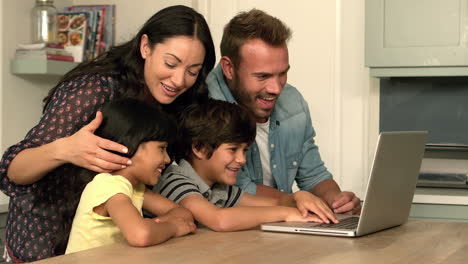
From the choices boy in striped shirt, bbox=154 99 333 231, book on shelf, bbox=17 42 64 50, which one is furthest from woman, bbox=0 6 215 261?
book on shelf, bbox=17 42 64 50

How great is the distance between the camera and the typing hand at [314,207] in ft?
6.71

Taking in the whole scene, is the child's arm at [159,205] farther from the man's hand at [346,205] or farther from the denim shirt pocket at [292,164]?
the denim shirt pocket at [292,164]

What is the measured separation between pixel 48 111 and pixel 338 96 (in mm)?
2136

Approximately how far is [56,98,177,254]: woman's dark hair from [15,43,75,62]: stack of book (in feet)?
6.11

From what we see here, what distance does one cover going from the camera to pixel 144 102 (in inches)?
82.4

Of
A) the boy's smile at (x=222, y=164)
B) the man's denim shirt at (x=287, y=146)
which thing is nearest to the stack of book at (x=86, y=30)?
the man's denim shirt at (x=287, y=146)

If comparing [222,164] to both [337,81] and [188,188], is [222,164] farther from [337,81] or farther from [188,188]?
[337,81]

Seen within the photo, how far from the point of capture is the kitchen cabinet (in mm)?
3553

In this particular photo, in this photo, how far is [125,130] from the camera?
2.01 m

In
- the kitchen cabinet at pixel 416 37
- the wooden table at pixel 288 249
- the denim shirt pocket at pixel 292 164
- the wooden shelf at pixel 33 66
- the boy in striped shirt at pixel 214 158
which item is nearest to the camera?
the wooden table at pixel 288 249

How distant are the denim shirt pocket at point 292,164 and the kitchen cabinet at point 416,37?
103cm

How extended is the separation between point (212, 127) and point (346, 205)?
47 cm

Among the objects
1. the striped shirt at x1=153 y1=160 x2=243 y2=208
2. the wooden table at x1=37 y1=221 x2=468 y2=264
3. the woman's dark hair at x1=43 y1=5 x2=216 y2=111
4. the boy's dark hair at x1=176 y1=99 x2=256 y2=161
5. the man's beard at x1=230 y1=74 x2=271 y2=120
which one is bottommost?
the wooden table at x1=37 y1=221 x2=468 y2=264

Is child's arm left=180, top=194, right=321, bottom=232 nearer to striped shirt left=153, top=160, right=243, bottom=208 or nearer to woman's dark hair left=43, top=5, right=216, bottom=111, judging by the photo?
striped shirt left=153, top=160, right=243, bottom=208
